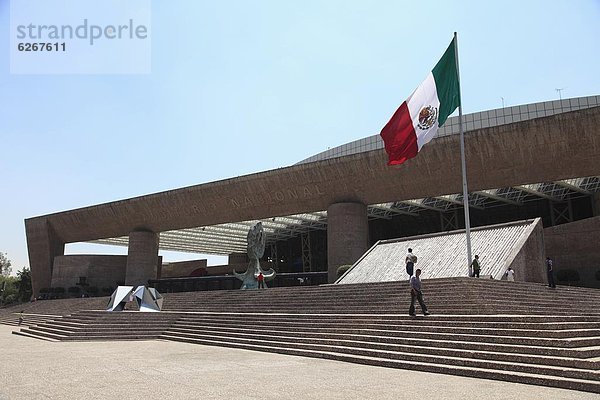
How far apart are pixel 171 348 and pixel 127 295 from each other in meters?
10.2

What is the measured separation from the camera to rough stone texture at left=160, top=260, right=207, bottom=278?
60.0 metres

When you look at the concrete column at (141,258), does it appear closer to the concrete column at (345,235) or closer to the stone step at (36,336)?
the concrete column at (345,235)

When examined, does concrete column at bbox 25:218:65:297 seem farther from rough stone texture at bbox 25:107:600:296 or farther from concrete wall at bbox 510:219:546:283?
concrete wall at bbox 510:219:546:283

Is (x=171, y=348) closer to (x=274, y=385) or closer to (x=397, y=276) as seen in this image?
(x=274, y=385)

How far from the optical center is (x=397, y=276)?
66.9ft

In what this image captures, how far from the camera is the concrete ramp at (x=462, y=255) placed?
1836 centimetres

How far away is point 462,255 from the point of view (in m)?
19.9

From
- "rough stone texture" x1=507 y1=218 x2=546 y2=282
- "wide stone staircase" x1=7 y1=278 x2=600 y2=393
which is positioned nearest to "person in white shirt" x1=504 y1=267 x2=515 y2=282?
"rough stone texture" x1=507 y1=218 x2=546 y2=282

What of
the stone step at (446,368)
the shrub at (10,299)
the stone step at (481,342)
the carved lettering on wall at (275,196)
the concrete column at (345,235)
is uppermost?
the carved lettering on wall at (275,196)

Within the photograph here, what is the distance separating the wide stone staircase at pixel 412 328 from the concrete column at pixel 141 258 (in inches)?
838

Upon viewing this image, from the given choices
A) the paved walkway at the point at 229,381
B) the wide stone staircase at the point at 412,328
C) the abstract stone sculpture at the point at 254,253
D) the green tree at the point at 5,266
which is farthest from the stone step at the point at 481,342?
the green tree at the point at 5,266

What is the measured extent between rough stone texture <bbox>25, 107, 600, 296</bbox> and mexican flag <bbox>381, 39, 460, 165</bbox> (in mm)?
11792

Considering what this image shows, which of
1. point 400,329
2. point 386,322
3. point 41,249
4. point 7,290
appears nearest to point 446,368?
point 400,329

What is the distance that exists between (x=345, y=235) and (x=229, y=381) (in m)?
25.4
